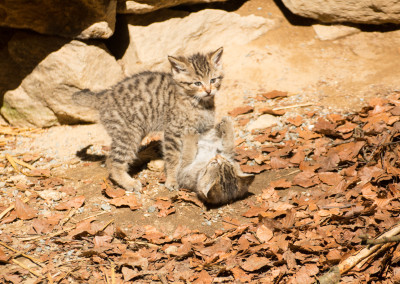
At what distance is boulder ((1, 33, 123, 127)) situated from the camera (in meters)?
6.18

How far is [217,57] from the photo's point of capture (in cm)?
525

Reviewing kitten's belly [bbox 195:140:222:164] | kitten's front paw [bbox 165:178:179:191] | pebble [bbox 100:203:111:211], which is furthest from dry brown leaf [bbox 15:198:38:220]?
kitten's belly [bbox 195:140:222:164]

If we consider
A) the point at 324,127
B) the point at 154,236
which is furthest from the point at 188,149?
the point at 324,127

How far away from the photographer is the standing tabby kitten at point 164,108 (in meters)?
5.11

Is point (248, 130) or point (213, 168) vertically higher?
point (213, 168)

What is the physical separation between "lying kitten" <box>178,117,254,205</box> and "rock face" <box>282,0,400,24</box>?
3.05m

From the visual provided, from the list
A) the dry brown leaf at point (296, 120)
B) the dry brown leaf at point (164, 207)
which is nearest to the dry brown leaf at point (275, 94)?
the dry brown leaf at point (296, 120)

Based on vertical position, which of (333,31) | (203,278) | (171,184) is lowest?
(171,184)

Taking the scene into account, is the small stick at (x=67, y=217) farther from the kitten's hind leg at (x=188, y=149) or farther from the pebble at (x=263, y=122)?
the pebble at (x=263, y=122)

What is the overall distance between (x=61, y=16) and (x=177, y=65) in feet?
6.87

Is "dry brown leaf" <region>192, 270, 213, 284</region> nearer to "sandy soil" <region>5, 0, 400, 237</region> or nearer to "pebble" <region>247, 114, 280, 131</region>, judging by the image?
"sandy soil" <region>5, 0, 400, 237</region>

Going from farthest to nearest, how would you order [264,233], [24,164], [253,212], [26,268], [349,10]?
[349,10] < [24,164] < [253,212] < [264,233] < [26,268]

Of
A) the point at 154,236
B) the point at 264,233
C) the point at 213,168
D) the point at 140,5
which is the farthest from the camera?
the point at 140,5

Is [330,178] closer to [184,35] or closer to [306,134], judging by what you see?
[306,134]
